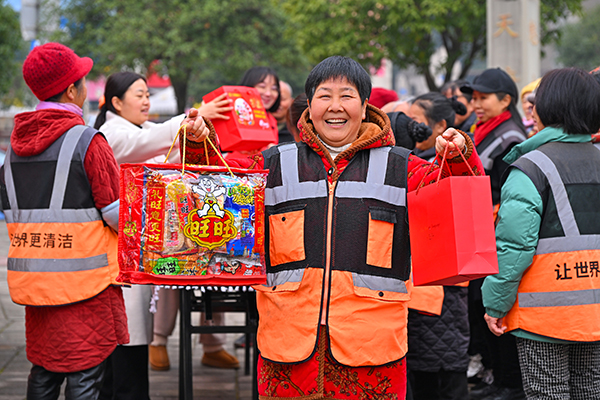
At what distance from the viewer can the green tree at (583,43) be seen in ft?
115

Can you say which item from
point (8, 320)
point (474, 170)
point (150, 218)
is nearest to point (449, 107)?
point (474, 170)

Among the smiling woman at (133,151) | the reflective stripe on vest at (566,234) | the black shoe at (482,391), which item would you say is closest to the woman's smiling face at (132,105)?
the smiling woman at (133,151)

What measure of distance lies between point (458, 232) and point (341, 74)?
30.8 inches

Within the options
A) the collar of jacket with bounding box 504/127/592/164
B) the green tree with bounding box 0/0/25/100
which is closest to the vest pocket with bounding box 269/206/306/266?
the collar of jacket with bounding box 504/127/592/164

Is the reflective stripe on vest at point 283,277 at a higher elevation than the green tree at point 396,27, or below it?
below

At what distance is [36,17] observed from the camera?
1211cm

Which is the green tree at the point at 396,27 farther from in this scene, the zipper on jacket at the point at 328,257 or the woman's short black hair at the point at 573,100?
the zipper on jacket at the point at 328,257

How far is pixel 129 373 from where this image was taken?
404cm

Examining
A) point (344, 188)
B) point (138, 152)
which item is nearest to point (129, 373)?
point (138, 152)

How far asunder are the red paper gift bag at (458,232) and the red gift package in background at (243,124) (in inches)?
72.6

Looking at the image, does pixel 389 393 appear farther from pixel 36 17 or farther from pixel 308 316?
pixel 36 17

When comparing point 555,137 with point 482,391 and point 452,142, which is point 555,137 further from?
point 482,391

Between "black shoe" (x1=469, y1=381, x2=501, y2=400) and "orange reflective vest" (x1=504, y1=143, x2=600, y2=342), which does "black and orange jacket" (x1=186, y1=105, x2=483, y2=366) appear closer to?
"orange reflective vest" (x1=504, y1=143, x2=600, y2=342)

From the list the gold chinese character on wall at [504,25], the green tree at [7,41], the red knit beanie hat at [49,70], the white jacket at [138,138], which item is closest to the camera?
the red knit beanie hat at [49,70]
